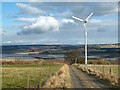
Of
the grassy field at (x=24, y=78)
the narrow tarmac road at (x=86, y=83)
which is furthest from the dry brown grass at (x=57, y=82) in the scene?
the grassy field at (x=24, y=78)

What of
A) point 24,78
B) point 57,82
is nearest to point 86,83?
point 57,82

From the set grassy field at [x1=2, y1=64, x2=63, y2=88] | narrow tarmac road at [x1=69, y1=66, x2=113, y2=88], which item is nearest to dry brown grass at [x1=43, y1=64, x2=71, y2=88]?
narrow tarmac road at [x1=69, y1=66, x2=113, y2=88]

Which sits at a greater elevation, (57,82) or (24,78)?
(57,82)

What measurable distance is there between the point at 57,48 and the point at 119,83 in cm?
15947

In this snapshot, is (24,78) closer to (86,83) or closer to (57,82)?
(57,82)

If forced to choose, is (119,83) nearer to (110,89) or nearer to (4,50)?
(110,89)

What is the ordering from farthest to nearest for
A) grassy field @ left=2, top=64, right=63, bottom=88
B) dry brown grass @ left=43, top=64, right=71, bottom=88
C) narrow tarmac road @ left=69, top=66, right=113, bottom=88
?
narrow tarmac road @ left=69, top=66, right=113, bottom=88 < grassy field @ left=2, top=64, right=63, bottom=88 < dry brown grass @ left=43, top=64, right=71, bottom=88

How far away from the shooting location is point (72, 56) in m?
122

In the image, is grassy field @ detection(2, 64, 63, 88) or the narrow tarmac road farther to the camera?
the narrow tarmac road

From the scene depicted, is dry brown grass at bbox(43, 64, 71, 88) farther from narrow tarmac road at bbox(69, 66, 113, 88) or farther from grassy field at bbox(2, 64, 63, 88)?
grassy field at bbox(2, 64, 63, 88)

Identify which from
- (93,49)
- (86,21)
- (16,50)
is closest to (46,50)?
(16,50)

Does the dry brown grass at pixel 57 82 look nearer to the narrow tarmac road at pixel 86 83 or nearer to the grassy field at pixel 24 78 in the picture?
the narrow tarmac road at pixel 86 83

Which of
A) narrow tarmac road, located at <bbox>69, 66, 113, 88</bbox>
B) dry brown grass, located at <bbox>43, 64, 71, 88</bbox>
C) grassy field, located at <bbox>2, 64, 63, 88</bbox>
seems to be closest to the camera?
dry brown grass, located at <bbox>43, 64, 71, 88</bbox>

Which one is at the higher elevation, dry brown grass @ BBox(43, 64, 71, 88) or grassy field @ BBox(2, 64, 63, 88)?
dry brown grass @ BBox(43, 64, 71, 88)
